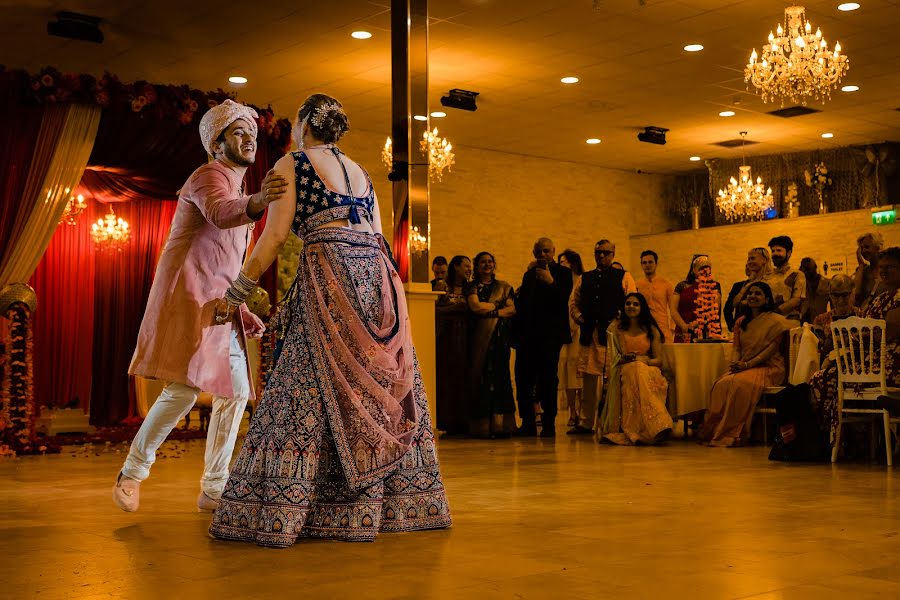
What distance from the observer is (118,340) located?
33.1 ft

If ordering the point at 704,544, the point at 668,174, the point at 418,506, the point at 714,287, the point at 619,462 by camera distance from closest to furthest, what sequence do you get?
1. the point at 704,544
2. the point at 418,506
3. the point at 619,462
4. the point at 714,287
5. the point at 668,174

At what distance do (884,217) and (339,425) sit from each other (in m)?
12.1

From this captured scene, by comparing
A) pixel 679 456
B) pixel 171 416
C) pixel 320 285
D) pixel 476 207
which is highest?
pixel 476 207

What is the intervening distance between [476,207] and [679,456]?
8.36 m

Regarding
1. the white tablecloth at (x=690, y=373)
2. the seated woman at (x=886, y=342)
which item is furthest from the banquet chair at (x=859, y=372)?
the white tablecloth at (x=690, y=373)

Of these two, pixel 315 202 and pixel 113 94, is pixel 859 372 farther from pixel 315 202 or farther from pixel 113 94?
pixel 113 94

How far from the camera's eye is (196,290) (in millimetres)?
4152

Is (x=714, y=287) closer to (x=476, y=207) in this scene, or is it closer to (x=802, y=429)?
(x=802, y=429)

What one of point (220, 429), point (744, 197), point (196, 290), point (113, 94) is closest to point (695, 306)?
point (744, 197)

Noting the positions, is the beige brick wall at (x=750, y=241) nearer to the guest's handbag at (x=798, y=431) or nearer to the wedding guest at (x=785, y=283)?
the wedding guest at (x=785, y=283)

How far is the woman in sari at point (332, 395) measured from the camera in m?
3.52

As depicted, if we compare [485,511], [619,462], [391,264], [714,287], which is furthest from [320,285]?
[714,287]

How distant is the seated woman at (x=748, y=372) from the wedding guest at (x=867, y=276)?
0.58 meters

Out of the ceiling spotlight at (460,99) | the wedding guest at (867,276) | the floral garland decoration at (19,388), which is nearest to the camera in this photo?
the wedding guest at (867,276)
